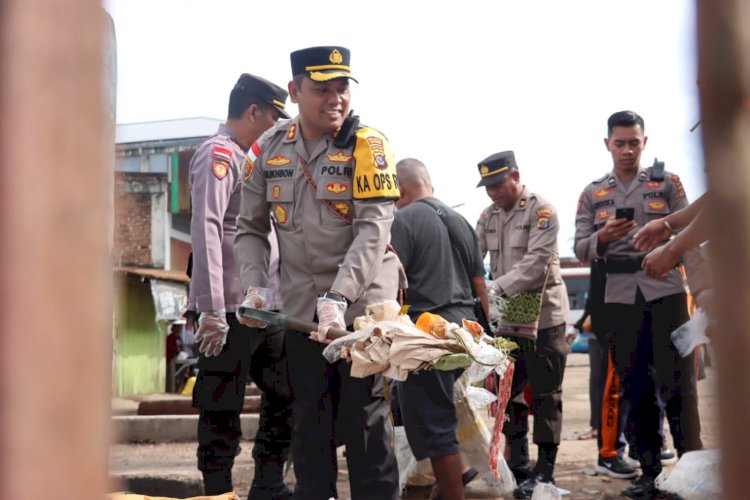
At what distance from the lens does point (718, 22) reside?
36.9 inches

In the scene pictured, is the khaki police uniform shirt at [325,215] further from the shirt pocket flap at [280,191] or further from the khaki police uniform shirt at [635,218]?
the khaki police uniform shirt at [635,218]

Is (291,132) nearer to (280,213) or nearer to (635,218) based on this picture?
(280,213)

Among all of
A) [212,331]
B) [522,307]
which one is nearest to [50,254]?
[212,331]

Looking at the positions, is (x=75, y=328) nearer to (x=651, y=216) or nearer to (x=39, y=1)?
(x=39, y=1)

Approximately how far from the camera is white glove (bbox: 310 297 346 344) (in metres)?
3.57

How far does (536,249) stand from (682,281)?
3.40 feet

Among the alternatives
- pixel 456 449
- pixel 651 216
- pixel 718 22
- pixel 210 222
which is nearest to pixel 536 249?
pixel 651 216

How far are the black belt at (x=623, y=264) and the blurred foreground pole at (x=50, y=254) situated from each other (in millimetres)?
5165

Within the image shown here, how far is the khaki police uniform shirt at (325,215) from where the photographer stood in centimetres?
385

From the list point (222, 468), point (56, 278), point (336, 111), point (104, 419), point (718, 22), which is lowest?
point (222, 468)

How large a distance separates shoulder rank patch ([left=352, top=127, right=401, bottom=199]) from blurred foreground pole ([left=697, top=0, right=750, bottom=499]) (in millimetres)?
2906

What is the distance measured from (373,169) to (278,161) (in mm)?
510

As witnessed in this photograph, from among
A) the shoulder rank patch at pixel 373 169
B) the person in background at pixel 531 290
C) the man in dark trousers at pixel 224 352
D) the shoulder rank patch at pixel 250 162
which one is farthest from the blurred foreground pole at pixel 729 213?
the person in background at pixel 531 290

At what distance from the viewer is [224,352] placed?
4.74 meters
